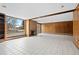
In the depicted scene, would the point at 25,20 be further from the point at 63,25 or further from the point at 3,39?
the point at 63,25

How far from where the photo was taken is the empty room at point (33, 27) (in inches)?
231

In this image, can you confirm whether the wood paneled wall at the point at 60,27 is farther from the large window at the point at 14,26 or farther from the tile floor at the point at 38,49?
the tile floor at the point at 38,49

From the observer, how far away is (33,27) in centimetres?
1556

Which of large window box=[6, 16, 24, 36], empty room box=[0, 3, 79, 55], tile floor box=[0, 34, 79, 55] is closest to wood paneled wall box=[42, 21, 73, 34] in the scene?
empty room box=[0, 3, 79, 55]

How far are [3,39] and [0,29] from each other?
89cm

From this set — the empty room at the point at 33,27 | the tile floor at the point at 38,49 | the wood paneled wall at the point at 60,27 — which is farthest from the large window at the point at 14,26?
the wood paneled wall at the point at 60,27

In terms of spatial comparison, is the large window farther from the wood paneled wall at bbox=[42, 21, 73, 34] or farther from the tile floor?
the wood paneled wall at bbox=[42, 21, 73, 34]

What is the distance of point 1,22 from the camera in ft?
28.1

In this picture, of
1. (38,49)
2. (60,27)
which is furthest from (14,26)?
(60,27)

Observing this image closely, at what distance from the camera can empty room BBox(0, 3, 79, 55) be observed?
5869mm

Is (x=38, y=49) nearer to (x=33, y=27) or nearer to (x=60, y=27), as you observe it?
(x=33, y=27)

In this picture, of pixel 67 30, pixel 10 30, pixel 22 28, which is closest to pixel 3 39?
pixel 10 30

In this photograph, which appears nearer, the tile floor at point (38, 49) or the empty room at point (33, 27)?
the tile floor at point (38, 49)

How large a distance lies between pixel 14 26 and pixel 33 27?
14.9ft
